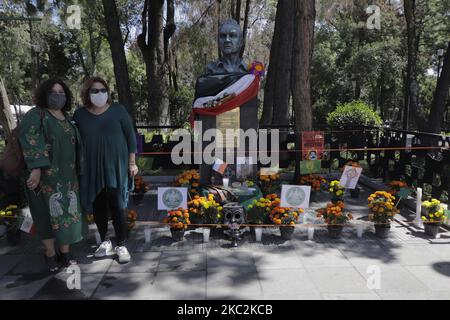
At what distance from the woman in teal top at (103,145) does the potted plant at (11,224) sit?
141 centimetres

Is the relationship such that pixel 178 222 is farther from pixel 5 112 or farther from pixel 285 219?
pixel 5 112

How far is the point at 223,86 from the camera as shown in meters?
6.05

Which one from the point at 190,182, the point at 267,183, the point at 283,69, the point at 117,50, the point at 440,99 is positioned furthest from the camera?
the point at 283,69

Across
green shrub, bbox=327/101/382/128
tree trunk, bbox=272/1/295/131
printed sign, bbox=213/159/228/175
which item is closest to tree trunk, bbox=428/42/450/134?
green shrub, bbox=327/101/382/128

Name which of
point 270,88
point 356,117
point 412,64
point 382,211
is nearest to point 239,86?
point 382,211

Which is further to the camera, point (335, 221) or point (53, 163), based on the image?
point (335, 221)

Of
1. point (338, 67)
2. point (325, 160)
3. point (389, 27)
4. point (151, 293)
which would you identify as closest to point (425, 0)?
point (389, 27)

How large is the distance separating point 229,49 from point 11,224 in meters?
4.06

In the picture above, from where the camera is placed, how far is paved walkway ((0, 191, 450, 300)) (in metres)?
3.57

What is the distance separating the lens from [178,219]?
4.96 meters

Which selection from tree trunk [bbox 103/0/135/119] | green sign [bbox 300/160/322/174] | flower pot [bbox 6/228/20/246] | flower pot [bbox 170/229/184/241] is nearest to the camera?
flower pot [bbox 6/228/20/246]

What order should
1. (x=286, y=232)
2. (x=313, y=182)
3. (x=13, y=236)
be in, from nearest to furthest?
(x=13, y=236)
(x=286, y=232)
(x=313, y=182)

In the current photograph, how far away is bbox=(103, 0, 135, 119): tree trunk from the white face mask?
20.5ft

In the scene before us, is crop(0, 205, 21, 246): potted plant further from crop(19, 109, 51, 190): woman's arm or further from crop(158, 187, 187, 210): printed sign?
crop(158, 187, 187, 210): printed sign
